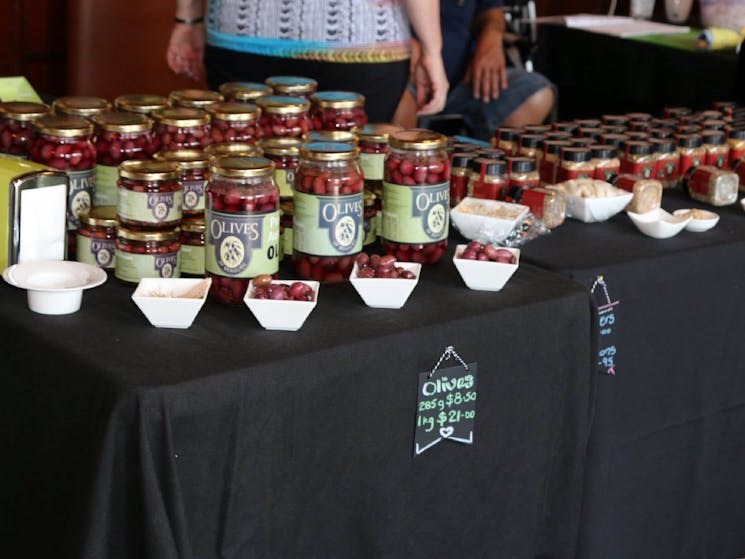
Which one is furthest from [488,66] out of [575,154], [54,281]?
[54,281]

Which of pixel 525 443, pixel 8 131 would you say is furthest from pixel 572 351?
pixel 8 131

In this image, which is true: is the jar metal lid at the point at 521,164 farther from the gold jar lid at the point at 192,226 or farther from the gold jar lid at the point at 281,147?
the gold jar lid at the point at 192,226

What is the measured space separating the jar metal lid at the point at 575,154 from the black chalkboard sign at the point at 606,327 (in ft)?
1.21

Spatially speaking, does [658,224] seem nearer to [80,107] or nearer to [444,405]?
[444,405]

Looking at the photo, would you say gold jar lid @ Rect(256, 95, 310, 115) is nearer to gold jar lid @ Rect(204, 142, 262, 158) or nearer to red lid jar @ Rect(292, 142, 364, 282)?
gold jar lid @ Rect(204, 142, 262, 158)

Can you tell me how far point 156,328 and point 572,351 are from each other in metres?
0.55

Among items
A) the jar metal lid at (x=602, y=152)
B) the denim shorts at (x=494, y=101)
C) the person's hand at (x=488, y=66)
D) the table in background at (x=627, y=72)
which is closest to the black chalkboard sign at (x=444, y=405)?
the jar metal lid at (x=602, y=152)

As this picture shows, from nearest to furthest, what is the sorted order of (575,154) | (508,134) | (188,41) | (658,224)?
(658,224) < (575,154) < (508,134) < (188,41)

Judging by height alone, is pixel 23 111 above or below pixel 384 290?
above

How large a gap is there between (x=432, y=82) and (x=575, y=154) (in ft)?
1.64

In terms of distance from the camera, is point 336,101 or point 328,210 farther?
point 336,101

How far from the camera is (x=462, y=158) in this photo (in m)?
1.92

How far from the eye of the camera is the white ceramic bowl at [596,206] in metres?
A: 1.92

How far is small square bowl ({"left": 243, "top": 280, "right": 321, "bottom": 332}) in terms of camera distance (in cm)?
135
